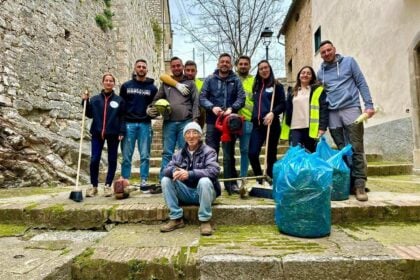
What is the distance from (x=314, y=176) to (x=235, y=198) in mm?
1134

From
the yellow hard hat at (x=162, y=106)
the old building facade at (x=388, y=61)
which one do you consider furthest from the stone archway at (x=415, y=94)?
the yellow hard hat at (x=162, y=106)

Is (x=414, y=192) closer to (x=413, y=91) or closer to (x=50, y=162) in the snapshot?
(x=413, y=91)

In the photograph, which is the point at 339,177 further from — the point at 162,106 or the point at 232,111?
the point at 162,106

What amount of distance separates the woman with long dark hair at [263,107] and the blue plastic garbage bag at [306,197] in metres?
1.18

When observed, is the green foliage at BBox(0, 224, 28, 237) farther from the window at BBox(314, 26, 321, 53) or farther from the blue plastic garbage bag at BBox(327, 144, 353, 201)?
the window at BBox(314, 26, 321, 53)

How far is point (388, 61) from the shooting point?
6.07 m

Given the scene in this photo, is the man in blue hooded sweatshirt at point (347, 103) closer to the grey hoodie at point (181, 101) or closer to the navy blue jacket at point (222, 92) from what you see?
the navy blue jacket at point (222, 92)

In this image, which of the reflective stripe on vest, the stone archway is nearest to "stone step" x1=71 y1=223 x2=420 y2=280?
the reflective stripe on vest

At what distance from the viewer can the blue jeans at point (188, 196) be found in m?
2.82

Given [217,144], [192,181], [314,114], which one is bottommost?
[192,181]

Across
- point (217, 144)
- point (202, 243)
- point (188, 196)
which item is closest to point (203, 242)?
point (202, 243)

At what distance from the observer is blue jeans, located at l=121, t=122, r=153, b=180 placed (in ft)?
12.9

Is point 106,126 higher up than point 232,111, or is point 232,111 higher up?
point 232,111

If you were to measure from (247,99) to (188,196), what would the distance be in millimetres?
1511
